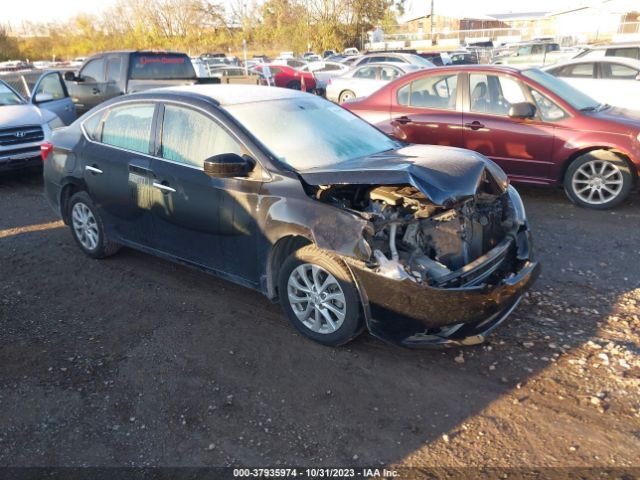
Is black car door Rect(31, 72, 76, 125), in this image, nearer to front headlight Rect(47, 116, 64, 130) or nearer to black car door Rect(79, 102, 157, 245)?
front headlight Rect(47, 116, 64, 130)

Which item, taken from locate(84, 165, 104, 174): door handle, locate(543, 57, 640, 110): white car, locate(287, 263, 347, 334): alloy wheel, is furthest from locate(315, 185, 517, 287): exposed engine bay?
locate(543, 57, 640, 110): white car

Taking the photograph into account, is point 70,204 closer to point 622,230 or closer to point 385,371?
point 385,371

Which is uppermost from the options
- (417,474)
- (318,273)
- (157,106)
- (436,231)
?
(157,106)

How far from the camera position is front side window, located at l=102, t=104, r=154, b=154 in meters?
4.57

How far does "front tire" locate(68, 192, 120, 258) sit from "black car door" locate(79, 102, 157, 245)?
0.51 feet

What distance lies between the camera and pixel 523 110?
20.9 feet

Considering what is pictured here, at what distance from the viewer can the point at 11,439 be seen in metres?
2.96

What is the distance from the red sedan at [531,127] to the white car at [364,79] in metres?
7.55

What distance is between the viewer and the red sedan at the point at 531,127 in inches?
246

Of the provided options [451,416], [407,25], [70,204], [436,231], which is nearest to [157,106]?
[70,204]

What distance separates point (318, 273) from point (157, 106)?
215 centimetres

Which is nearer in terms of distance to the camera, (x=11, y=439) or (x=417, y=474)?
(x=417, y=474)

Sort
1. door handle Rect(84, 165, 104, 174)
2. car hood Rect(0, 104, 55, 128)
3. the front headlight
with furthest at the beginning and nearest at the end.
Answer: the front headlight < car hood Rect(0, 104, 55, 128) < door handle Rect(84, 165, 104, 174)

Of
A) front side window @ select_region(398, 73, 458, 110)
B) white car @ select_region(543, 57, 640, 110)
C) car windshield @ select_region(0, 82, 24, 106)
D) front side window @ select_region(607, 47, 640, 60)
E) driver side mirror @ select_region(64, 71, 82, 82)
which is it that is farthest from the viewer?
front side window @ select_region(607, 47, 640, 60)
